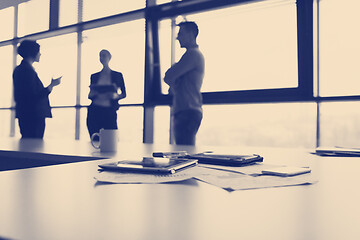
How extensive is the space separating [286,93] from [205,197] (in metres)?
2.75

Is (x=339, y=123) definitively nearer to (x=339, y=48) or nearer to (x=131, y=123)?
(x=339, y=48)

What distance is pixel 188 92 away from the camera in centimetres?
254

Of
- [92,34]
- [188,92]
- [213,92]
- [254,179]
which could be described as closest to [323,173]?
[254,179]

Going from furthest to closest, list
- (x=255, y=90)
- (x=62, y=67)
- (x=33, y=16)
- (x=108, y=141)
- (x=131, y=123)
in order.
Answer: (x=33, y=16) → (x=62, y=67) → (x=131, y=123) → (x=255, y=90) → (x=108, y=141)

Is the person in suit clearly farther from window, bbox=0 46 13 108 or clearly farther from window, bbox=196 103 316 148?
window, bbox=0 46 13 108

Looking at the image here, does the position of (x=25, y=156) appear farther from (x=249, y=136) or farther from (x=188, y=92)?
(x=249, y=136)

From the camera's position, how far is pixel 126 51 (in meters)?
4.26

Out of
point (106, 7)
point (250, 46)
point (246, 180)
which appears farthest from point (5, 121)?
point (246, 180)

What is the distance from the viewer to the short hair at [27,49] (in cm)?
264

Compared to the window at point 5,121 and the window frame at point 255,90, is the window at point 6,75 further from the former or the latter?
the window frame at point 255,90

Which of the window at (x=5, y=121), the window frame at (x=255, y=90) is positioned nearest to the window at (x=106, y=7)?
the window frame at (x=255, y=90)

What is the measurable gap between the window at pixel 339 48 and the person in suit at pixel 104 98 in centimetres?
173

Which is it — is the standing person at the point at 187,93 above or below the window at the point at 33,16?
below

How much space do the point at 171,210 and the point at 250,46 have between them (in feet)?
9.94
